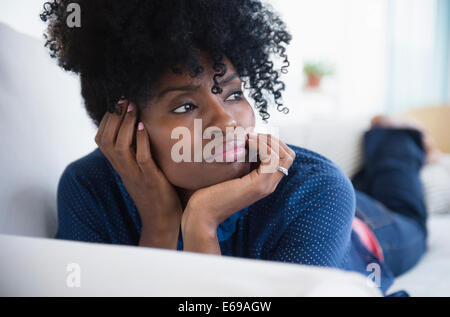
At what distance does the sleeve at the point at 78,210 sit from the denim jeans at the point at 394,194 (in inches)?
29.1

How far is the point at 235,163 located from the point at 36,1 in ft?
1.40

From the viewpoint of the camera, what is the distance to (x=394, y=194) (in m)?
1.50

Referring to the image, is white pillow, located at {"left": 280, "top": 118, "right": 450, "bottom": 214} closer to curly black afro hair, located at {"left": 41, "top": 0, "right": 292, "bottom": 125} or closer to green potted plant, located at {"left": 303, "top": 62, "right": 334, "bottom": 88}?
green potted plant, located at {"left": 303, "top": 62, "right": 334, "bottom": 88}

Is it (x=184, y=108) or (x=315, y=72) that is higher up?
(x=315, y=72)

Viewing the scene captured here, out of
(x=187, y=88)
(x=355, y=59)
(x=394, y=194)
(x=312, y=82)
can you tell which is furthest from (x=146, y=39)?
(x=355, y=59)

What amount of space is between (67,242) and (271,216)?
38 centimetres

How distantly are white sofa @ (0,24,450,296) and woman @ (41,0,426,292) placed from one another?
0.20ft

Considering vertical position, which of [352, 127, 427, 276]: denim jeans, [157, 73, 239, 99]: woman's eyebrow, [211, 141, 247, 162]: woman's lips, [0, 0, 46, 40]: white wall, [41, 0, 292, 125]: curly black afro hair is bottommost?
[352, 127, 427, 276]: denim jeans

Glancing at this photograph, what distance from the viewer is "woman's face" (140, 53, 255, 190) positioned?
681mm

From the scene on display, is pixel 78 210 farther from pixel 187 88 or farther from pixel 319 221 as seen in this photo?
pixel 319 221

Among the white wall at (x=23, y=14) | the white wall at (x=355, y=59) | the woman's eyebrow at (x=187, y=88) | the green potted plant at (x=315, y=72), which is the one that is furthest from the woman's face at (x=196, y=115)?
the green potted plant at (x=315, y=72)

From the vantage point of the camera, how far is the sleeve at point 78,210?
830mm

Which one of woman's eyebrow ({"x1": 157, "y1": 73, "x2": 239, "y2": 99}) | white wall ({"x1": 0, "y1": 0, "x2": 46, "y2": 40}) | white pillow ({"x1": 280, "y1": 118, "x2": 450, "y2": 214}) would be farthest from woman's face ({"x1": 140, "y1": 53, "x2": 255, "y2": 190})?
white pillow ({"x1": 280, "y1": 118, "x2": 450, "y2": 214})
